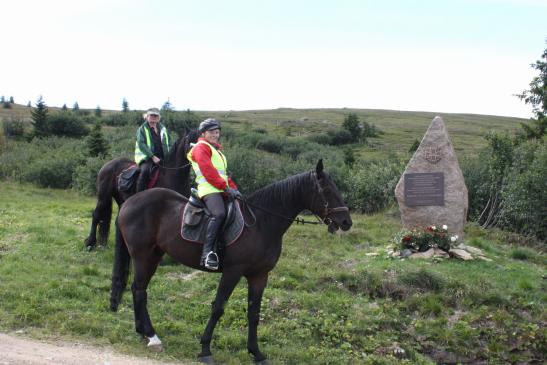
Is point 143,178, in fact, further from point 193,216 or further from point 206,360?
point 206,360

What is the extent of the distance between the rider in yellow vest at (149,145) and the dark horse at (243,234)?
2.66 metres

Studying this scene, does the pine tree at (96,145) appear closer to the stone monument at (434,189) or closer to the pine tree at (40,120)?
the pine tree at (40,120)

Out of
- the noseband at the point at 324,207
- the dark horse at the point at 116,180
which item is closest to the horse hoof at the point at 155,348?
the noseband at the point at 324,207

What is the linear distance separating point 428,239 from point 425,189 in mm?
1532

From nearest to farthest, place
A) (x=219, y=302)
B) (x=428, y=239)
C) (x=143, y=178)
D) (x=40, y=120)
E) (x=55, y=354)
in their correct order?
(x=55, y=354), (x=219, y=302), (x=143, y=178), (x=428, y=239), (x=40, y=120)

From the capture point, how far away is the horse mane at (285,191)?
678 cm

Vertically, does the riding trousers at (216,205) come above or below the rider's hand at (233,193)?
below

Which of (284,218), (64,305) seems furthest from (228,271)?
(64,305)

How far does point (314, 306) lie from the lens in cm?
942

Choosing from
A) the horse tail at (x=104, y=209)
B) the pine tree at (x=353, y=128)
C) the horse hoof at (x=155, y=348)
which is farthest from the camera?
the pine tree at (x=353, y=128)

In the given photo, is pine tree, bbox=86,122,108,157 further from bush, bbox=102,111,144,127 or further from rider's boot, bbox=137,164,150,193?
bush, bbox=102,111,144,127

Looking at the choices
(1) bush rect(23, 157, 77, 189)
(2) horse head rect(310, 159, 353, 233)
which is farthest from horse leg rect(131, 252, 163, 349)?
(1) bush rect(23, 157, 77, 189)

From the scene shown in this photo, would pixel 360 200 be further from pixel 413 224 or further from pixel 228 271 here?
pixel 228 271

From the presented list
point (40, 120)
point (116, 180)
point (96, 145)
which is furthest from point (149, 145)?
point (40, 120)
